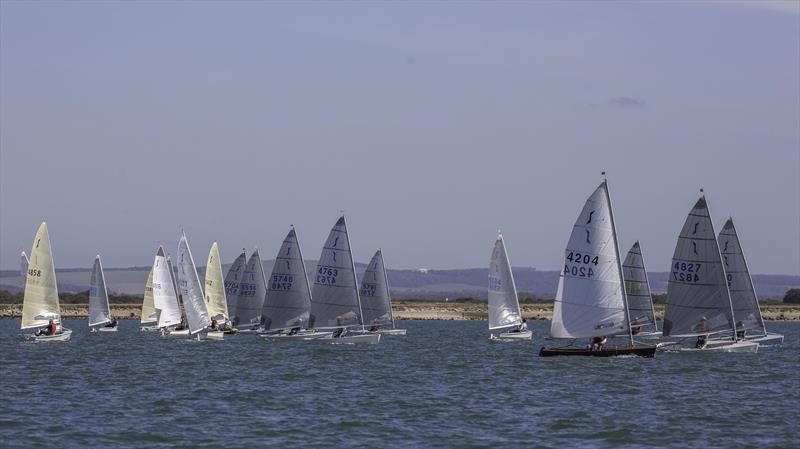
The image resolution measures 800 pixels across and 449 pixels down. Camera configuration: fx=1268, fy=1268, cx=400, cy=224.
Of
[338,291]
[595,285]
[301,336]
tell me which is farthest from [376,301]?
[595,285]

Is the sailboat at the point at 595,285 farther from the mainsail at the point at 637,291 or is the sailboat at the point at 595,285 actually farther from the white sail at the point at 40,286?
the white sail at the point at 40,286

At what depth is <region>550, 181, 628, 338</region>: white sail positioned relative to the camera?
172ft

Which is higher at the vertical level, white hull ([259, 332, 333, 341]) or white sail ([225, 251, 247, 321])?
white sail ([225, 251, 247, 321])

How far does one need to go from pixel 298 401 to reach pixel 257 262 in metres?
50.0

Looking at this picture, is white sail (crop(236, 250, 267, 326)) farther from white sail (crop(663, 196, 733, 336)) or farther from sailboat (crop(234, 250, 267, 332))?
white sail (crop(663, 196, 733, 336))

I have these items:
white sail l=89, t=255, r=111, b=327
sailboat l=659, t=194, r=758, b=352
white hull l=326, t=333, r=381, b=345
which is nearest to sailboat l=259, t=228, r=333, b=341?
white hull l=326, t=333, r=381, b=345

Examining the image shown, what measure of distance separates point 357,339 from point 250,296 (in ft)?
65.0

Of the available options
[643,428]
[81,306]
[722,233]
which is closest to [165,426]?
[643,428]

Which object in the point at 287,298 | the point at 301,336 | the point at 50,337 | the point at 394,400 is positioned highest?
the point at 287,298

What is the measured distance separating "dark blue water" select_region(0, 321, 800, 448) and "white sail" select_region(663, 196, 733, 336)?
1.75 meters

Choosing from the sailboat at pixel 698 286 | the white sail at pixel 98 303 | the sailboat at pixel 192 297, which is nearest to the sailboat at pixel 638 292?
the sailboat at pixel 698 286

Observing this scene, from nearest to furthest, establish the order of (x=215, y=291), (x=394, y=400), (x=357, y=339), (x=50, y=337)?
(x=394, y=400) → (x=357, y=339) → (x=50, y=337) → (x=215, y=291)

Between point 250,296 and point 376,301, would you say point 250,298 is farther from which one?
point 376,301

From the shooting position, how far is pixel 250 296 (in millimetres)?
89188
